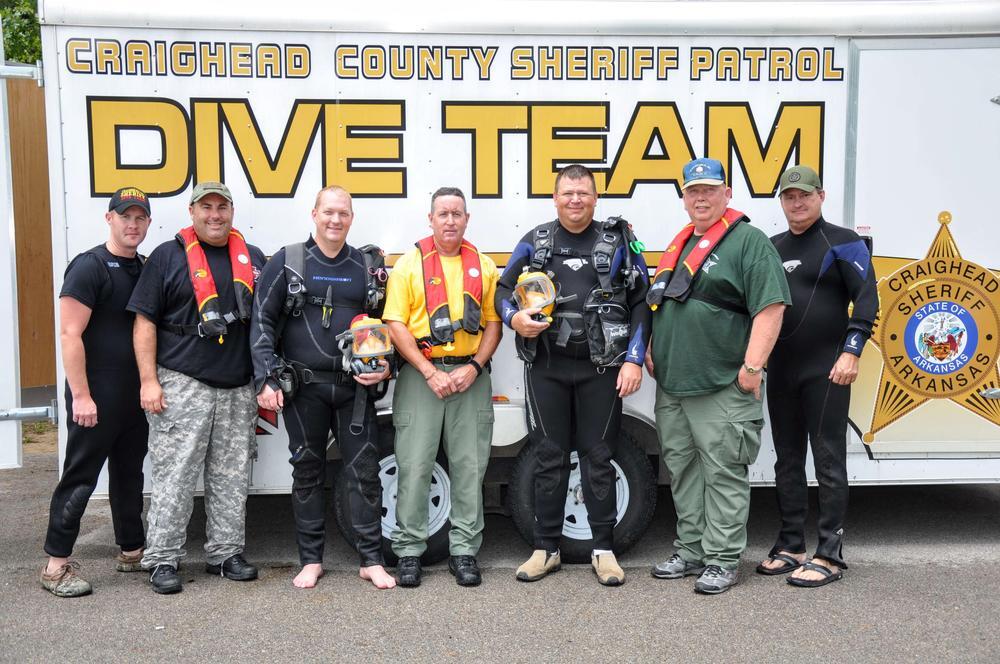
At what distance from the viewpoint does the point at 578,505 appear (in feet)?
14.8

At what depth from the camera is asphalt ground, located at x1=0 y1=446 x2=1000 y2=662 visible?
346cm

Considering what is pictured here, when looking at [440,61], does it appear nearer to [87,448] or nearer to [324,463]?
[324,463]

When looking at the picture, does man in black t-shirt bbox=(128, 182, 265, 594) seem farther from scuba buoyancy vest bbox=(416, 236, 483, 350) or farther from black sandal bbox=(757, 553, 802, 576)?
black sandal bbox=(757, 553, 802, 576)

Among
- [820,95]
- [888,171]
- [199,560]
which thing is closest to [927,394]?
[888,171]

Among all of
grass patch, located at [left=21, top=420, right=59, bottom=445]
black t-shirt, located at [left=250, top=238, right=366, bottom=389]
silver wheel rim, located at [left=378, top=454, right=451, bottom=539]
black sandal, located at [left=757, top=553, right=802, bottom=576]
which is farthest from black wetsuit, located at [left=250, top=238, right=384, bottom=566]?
grass patch, located at [left=21, top=420, right=59, bottom=445]

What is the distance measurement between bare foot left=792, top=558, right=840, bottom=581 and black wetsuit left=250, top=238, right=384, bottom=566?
2.02 metres

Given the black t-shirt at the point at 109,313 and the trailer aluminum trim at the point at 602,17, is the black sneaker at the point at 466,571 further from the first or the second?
the trailer aluminum trim at the point at 602,17

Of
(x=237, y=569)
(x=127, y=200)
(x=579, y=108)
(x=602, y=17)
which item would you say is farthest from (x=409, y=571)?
(x=602, y=17)

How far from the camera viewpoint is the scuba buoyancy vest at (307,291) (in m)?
3.96

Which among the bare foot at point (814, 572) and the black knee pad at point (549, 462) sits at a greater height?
the black knee pad at point (549, 462)

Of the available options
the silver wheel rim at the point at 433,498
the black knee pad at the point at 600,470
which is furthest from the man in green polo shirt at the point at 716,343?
the silver wheel rim at the point at 433,498

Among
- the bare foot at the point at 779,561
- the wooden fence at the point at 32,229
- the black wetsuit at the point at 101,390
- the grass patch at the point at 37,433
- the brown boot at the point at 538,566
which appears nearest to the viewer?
the black wetsuit at the point at 101,390

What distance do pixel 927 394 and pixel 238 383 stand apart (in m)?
3.45

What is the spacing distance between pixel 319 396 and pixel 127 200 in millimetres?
1237
